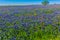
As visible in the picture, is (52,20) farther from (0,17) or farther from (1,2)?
(1,2)

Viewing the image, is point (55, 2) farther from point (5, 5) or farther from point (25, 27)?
point (25, 27)

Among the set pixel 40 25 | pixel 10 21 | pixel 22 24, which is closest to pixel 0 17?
pixel 10 21

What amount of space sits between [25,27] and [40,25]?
0.37 m

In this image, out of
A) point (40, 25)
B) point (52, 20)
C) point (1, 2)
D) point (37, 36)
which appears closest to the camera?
point (37, 36)

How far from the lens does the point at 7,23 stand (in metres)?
4.35

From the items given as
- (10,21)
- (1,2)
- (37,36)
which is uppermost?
(1,2)

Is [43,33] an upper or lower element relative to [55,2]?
lower

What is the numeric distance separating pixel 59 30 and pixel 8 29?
3.89 feet

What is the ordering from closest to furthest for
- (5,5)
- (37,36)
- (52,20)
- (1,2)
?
1. (37,36)
2. (52,20)
3. (1,2)
4. (5,5)

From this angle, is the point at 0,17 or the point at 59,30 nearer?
the point at 59,30

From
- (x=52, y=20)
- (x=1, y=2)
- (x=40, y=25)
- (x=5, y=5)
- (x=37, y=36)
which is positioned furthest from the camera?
(x=5, y=5)

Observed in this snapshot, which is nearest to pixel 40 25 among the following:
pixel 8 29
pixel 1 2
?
pixel 8 29

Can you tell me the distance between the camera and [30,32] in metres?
3.97

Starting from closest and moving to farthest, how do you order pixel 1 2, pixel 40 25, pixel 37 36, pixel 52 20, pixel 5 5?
pixel 37 36
pixel 40 25
pixel 52 20
pixel 1 2
pixel 5 5
